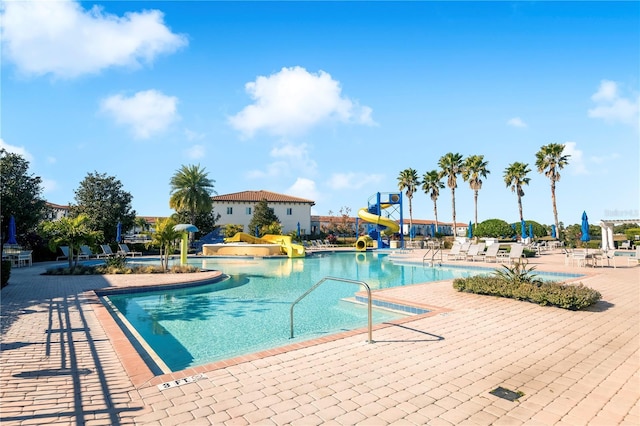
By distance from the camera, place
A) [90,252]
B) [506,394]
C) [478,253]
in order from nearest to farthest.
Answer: [506,394] → [478,253] → [90,252]

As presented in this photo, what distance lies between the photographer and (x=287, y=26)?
11992 millimetres

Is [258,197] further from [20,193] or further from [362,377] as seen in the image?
[362,377]

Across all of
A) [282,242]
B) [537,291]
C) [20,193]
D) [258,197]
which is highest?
[258,197]

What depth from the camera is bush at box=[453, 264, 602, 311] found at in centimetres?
749

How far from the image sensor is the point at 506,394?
3.62 m

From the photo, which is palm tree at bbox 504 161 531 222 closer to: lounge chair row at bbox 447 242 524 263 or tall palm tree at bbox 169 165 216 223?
lounge chair row at bbox 447 242 524 263

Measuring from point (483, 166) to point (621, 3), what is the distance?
32.7 m

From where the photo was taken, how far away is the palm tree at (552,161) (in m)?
36.3

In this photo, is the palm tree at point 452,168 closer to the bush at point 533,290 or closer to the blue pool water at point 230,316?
the blue pool water at point 230,316

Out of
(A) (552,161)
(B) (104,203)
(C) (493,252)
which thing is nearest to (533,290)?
(C) (493,252)

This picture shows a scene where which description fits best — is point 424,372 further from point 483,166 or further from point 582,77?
point 483,166

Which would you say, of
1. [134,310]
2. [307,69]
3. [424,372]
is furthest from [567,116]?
[134,310]

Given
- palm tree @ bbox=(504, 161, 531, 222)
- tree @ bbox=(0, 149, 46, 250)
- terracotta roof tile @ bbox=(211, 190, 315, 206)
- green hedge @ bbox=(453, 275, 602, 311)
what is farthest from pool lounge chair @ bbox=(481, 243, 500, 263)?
terracotta roof tile @ bbox=(211, 190, 315, 206)

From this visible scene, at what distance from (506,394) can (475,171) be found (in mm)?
42101
